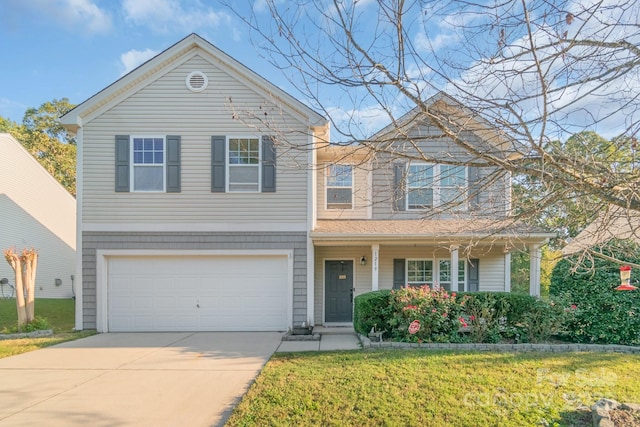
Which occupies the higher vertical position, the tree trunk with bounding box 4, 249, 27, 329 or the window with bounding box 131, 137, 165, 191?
the window with bounding box 131, 137, 165, 191

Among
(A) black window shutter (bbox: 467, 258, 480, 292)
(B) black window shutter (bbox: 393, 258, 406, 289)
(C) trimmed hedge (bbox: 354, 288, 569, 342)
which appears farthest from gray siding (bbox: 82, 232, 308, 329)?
(A) black window shutter (bbox: 467, 258, 480, 292)

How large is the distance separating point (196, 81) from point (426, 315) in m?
7.88

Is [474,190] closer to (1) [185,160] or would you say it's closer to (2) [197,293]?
(1) [185,160]

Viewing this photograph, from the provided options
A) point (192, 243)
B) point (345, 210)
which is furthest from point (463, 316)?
point (192, 243)

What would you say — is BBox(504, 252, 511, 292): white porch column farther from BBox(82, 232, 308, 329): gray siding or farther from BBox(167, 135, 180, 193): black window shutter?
BBox(167, 135, 180, 193): black window shutter

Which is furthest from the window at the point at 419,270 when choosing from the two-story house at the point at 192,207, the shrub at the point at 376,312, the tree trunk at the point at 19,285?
the tree trunk at the point at 19,285

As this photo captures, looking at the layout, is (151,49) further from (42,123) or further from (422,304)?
(42,123)

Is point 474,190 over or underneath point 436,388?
over

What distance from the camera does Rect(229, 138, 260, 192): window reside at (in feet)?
30.8

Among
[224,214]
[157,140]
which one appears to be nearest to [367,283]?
[224,214]

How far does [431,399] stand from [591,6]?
436 centimetres

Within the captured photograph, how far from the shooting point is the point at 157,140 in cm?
941

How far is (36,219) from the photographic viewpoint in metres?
15.7

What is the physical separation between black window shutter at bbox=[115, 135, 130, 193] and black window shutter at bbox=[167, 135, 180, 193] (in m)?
1.05
